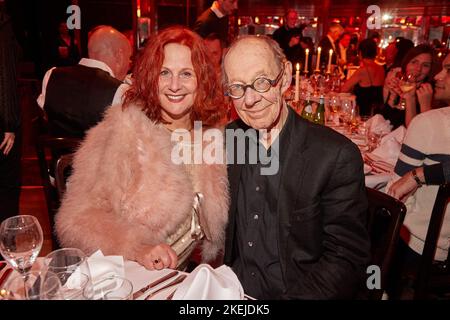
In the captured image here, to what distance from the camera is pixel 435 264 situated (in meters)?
2.28

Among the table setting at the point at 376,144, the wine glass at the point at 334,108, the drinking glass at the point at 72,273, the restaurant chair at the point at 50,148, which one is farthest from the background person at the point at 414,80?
the drinking glass at the point at 72,273

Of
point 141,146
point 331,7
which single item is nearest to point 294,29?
point 331,7

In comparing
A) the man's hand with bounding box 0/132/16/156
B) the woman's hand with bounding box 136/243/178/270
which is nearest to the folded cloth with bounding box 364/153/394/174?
the woman's hand with bounding box 136/243/178/270

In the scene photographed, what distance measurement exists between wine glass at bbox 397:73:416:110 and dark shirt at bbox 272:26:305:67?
444cm

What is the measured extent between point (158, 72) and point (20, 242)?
0.91 metres

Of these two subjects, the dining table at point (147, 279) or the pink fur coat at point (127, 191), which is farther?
the pink fur coat at point (127, 191)

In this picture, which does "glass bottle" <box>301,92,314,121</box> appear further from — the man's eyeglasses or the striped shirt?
the man's eyeglasses

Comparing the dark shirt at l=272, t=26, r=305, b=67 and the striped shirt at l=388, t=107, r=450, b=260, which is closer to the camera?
the striped shirt at l=388, t=107, r=450, b=260

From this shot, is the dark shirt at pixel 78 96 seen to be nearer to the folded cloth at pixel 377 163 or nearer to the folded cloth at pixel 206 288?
the folded cloth at pixel 377 163

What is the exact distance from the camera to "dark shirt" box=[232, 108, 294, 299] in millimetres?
1574

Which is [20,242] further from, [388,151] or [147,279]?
Answer: [388,151]

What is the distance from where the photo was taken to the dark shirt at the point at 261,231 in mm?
1574

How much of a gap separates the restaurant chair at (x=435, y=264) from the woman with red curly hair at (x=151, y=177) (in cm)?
101
